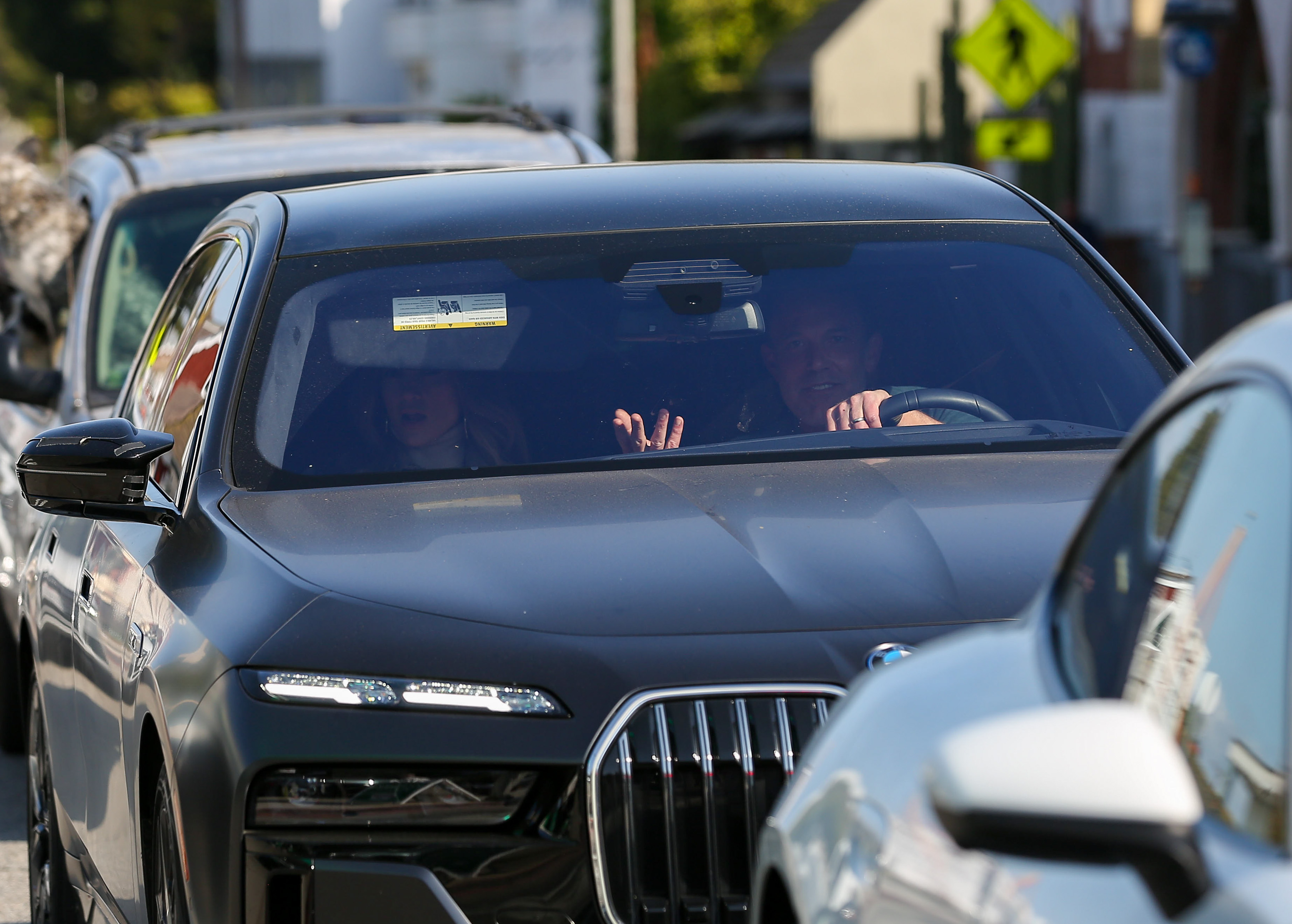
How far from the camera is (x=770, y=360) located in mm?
4738

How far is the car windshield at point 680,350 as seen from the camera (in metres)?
4.57

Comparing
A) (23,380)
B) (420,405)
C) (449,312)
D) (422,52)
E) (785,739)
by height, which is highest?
(449,312)

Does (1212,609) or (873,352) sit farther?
(873,352)

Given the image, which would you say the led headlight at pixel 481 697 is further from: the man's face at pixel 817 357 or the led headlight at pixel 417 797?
the man's face at pixel 817 357

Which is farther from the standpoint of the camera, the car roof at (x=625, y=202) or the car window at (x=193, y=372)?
the car roof at (x=625, y=202)

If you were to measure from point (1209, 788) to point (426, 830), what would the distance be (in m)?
1.61

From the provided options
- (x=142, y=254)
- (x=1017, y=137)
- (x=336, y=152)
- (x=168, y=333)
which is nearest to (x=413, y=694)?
(x=168, y=333)

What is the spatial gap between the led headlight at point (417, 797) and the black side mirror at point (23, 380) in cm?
394

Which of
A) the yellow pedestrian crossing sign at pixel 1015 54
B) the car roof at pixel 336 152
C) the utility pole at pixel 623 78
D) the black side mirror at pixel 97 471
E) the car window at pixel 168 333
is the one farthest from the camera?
the utility pole at pixel 623 78

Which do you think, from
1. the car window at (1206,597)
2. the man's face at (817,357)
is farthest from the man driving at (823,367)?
the car window at (1206,597)

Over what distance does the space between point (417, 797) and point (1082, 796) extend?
5.76ft

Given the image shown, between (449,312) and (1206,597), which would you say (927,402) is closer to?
(449,312)

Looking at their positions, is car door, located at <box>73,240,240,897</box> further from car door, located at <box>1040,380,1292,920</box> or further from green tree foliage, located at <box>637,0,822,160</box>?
green tree foliage, located at <box>637,0,822,160</box>

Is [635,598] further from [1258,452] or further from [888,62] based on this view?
[888,62]
